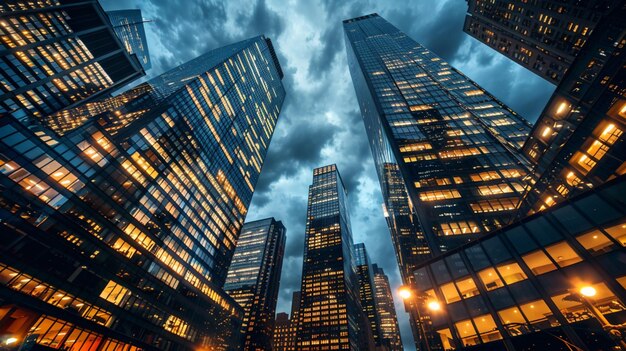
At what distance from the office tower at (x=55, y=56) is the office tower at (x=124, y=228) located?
65.2ft

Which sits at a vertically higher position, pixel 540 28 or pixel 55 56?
pixel 55 56

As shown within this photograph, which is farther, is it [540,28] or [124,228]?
[540,28]

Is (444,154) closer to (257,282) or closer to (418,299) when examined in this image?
(418,299)

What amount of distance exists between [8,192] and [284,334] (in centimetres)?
20359

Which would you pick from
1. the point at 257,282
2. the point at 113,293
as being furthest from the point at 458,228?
the point at 257,282

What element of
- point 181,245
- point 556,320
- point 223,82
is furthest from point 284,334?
point 556,320

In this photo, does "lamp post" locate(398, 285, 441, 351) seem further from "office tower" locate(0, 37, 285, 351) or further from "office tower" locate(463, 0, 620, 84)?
"office tower" locate(463, 0, 620, 84)

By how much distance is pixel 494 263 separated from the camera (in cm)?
1867

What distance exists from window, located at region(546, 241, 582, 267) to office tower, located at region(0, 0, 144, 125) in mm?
78356

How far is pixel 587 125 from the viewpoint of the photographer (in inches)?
1003

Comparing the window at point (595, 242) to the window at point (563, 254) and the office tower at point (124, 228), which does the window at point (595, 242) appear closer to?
the window at point (563, 254)

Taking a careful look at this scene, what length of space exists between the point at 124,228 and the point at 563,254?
58.4 meters

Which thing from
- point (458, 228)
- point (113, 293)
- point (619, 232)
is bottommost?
point (619, 232)

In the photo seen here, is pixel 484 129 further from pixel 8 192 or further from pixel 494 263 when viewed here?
pixel 8 192
